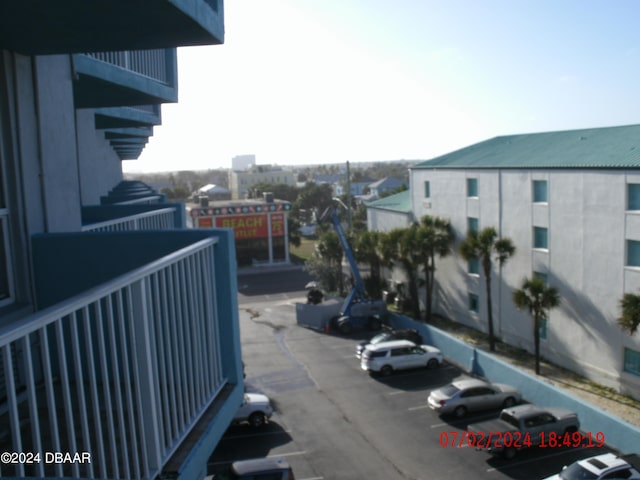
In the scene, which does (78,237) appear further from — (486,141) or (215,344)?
(486,141)

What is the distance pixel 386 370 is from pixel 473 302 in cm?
828

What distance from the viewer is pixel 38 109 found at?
592cm

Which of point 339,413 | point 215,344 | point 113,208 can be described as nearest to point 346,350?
point 339,413

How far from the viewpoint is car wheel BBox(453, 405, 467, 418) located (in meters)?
18.8

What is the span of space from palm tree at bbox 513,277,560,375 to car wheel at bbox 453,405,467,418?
510cm

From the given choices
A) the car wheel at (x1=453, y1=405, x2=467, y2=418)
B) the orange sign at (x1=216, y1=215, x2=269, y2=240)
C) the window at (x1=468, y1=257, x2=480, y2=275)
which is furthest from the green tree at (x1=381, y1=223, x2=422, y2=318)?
the orange sign at (x1=216, y1=215, x2=269, y2=240)

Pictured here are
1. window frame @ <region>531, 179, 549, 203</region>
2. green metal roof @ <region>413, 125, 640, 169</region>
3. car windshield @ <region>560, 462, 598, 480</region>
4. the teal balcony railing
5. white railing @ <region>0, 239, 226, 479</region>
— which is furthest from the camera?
window frame @ <region>531, 179, 549, 203</region>

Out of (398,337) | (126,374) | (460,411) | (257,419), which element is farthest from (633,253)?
(126,374)

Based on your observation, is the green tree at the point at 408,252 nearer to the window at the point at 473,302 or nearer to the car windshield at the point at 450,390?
the window at the point at 473,302

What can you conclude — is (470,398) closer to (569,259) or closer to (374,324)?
(569,259)

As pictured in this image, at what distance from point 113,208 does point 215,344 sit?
16.3 feet

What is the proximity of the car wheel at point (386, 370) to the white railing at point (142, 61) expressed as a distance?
14946mm

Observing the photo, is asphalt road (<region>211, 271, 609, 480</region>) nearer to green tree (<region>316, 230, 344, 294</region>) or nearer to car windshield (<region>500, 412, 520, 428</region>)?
car windshield (<region>500, 412, 520, 428</region>)

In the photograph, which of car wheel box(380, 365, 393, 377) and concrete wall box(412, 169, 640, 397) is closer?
concrete wall box(412, 169, 640, 397)
